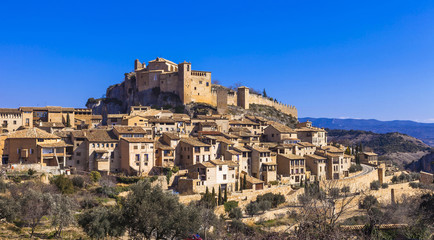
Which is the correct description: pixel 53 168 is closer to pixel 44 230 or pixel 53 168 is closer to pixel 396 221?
pixel 44 230

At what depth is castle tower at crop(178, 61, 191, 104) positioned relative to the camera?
268 feet

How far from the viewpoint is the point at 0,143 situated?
43312 mm

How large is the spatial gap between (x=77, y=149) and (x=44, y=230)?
53.4 ft

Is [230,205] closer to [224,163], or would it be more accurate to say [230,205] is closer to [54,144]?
[224,163]

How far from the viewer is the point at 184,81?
8225 cm

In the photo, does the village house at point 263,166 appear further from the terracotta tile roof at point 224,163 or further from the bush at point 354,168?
the bush at point 354,168

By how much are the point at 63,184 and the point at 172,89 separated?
4901 centimetres

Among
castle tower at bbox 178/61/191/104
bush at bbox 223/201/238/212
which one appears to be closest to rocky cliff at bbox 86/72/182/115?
castle tower at bbox 178/61/191/104

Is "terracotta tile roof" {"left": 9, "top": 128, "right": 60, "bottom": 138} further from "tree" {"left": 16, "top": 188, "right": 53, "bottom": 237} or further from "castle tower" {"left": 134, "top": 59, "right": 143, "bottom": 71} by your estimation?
"castle tower" {"left": 134, "top": 59, "right": 143, "bottom": 71}

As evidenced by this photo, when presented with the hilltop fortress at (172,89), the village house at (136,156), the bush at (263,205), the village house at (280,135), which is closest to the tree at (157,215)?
the bush at (263,205)

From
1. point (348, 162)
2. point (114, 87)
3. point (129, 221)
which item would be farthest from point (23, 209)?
point (114, 87)

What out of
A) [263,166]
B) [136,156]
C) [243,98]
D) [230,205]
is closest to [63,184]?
[136,156]

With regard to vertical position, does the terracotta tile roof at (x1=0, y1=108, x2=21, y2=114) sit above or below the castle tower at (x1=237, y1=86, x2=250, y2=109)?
below

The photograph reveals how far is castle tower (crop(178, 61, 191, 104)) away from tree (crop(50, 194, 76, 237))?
172ft
